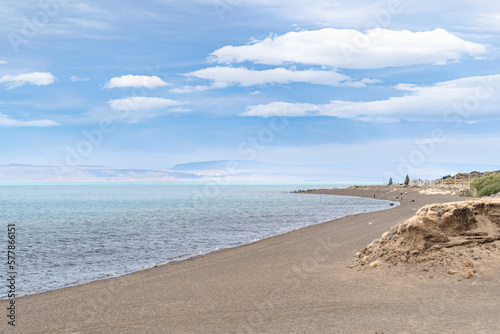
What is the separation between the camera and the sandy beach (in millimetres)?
10242

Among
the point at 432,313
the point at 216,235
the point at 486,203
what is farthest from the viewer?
the point at 216,235

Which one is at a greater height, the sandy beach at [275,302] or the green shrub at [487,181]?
the green shrub at [487,181]

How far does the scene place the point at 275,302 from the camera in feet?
40.2

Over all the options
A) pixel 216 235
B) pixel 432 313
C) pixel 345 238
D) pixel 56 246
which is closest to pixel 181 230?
pixel 216 235

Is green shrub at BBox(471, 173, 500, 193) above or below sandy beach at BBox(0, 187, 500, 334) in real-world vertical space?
above

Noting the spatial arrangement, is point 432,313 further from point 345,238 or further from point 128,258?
point 128,258

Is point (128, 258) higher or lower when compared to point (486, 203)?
lower

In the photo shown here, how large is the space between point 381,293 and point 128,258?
15.8 m

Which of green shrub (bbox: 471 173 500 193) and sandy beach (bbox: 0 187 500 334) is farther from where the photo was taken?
green shrub (bbox: 471 173 500 193)

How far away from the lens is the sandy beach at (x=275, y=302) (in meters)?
10.2

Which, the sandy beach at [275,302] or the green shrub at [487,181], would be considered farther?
the green shrub at [487,181]

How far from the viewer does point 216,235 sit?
34.2 metres

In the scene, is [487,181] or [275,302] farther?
[487,181]

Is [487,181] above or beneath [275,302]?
above
